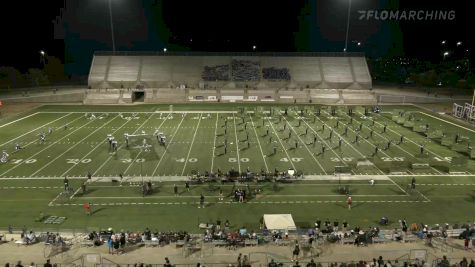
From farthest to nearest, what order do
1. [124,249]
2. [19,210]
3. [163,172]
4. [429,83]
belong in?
[429,83] < [163,172] < [19,210] < [124,249]

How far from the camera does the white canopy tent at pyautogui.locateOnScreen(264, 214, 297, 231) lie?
1711 cm

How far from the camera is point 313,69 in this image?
2603 inches

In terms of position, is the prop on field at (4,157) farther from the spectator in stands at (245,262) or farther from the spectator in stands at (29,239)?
the spectator in stands at (245,262)

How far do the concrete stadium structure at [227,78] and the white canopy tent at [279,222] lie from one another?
4104 centimetres

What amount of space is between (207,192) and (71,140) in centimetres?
1753

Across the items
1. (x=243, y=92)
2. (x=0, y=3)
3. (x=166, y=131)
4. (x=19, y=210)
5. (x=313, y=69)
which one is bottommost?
(x=19, y=210)

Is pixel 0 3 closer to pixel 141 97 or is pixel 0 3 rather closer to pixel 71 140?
pixel 141 97

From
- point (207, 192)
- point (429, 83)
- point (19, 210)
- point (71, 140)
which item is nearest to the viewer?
point (19, 210)

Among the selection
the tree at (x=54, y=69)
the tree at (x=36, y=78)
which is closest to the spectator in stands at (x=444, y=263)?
the tree at (x=36, y=78)

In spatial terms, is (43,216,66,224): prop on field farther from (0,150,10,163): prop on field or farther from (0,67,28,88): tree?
(0,67,28,88): tree

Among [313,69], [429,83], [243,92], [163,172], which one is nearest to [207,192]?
[163,172]

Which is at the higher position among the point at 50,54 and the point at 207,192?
the point at 50,54

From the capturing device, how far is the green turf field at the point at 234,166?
20.0m

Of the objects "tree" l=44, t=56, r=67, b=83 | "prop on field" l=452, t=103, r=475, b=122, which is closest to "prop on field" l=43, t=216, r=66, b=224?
"prop on field" l=452, t=103, r=475, b=122
